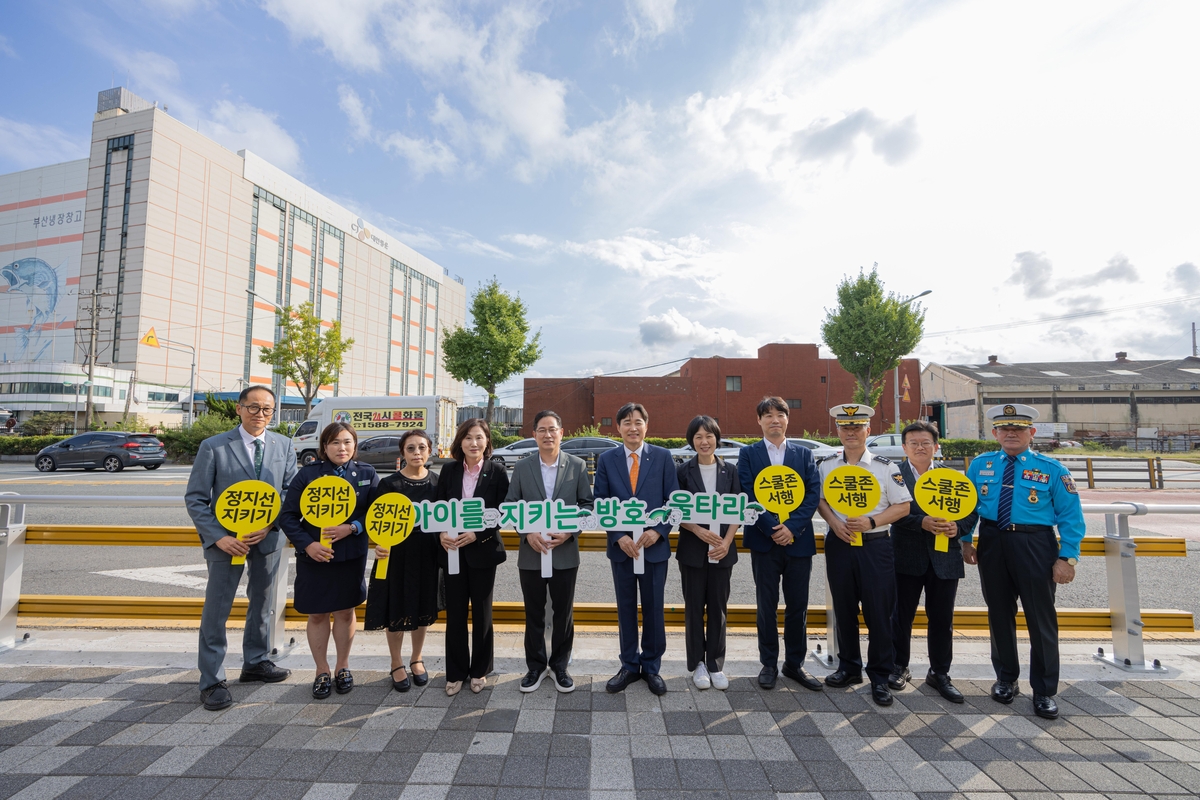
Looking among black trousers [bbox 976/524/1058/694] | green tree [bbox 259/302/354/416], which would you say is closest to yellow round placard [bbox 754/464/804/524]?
black trousers [bbox 976/524/1058/694]

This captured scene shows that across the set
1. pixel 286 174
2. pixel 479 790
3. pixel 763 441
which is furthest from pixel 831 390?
pixel 286 174

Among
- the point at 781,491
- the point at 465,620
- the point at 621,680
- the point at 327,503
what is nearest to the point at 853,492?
the point at 781,491

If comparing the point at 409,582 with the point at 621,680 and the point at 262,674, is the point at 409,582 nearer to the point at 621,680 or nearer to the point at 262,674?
the point at 262,674

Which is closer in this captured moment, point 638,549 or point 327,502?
point 327,502

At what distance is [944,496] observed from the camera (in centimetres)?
338

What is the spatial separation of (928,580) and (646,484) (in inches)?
76.8

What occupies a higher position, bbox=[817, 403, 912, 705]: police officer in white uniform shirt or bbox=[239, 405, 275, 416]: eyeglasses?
bbox=[239, 405, 275, 416]: eyeglasses

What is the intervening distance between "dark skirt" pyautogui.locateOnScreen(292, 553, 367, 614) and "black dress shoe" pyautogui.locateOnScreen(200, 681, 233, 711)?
56cm

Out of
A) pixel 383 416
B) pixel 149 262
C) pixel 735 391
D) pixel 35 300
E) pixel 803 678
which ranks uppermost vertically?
pixel 149 262

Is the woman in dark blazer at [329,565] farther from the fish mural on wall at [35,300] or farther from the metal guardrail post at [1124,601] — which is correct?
the fish mural on wall at [35,300]

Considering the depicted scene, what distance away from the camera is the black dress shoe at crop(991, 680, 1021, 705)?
3.22 m

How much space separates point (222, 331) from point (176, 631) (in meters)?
48.2

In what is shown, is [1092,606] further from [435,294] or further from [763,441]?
[435,294]

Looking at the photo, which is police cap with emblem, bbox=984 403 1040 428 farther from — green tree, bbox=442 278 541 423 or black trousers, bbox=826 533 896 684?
green tree, bbox=442 278 541 423
